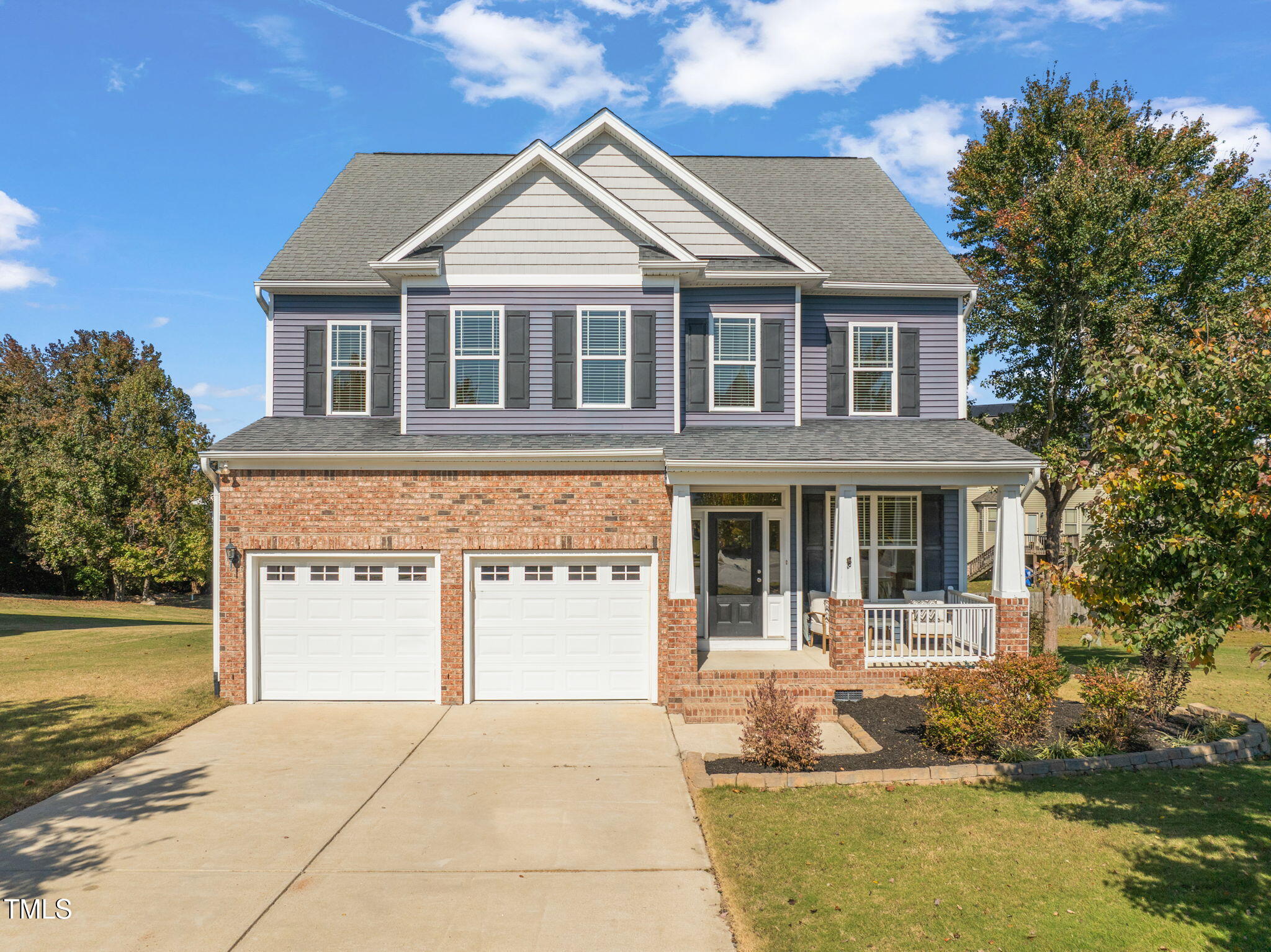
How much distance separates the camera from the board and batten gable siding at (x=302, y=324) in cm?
1429

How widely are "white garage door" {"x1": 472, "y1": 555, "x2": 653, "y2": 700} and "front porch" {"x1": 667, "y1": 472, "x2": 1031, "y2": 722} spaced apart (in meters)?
1.01

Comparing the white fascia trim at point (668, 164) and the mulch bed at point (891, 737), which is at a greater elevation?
the white fascia trim at point (668, 164)

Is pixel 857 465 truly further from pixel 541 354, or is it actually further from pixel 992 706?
pixel 541 354

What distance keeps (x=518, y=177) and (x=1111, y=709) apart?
11705 mm

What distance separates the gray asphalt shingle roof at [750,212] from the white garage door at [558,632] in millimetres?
6302

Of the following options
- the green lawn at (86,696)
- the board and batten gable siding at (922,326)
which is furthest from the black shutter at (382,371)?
the board and batten gable siding at (922,326)

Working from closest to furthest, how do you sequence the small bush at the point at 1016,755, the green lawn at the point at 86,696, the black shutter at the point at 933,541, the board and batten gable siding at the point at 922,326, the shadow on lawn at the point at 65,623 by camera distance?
1. the small bush at the point at 1016,755
2. the green lawn at the point at 86,696
3. the black shutter at the point at 933,541
4. the board and batten gable siding at the point at 922,326
5. the shadow on lawn at the point at 65,623

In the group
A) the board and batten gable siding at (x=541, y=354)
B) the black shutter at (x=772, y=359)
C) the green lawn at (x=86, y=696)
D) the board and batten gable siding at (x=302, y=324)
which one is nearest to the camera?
the green lawn at (x=86, y=696)

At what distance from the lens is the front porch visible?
12039mm

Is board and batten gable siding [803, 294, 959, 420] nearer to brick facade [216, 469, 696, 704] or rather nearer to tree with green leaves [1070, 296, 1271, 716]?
Result: brick facade [216, 469, 696, 704]

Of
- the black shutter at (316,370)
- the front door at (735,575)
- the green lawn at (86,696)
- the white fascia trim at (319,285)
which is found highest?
the white fascia trim at (319,285)

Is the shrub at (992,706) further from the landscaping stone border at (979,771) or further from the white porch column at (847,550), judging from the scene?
the white porch column at (847,550)

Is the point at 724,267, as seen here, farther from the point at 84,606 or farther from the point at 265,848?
the point at 84,606

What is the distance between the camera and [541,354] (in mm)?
13305
